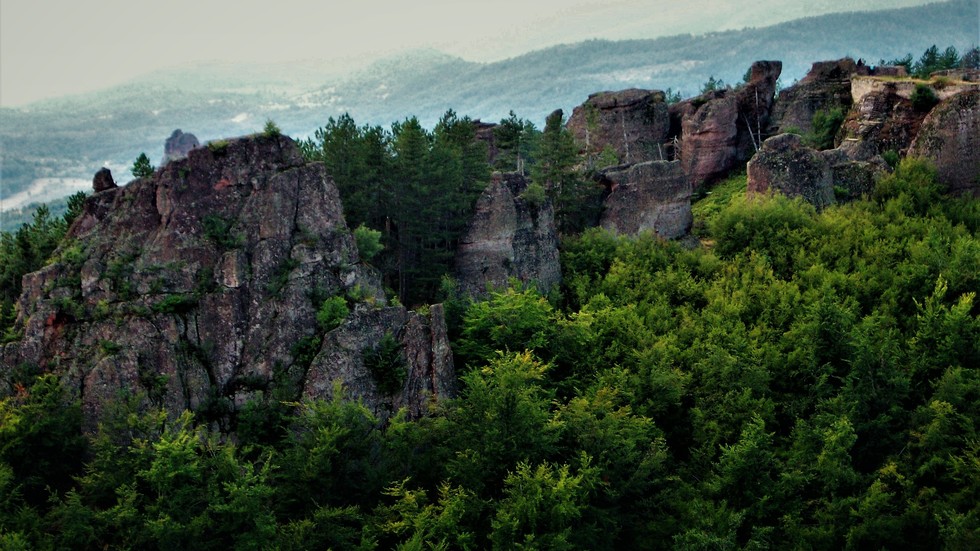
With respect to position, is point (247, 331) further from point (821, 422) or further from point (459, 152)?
point (821, 422)

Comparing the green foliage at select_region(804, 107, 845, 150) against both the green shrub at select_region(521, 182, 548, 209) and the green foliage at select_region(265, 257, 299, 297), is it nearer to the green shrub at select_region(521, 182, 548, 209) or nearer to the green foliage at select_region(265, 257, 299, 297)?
the green shrub at select_region(521, 182, 548, 209)

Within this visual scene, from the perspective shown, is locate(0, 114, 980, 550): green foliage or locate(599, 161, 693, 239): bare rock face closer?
locate(0, 114, 980, 550): green foliage

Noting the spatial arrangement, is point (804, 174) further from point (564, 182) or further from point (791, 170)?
point (564, 182)

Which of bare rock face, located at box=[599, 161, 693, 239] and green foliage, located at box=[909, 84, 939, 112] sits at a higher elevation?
green foliage, located at box=[909, 84, 939, 112]

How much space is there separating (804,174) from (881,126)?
990 centimetres

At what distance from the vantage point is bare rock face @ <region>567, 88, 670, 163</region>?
72562 mm

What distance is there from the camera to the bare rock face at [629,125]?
72.6m

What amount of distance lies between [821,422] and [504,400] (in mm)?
15229

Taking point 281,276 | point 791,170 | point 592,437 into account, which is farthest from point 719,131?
point 281,276

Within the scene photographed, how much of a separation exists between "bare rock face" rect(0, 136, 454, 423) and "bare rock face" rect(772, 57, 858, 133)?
41.0 m

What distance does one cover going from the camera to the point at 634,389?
43.9 m

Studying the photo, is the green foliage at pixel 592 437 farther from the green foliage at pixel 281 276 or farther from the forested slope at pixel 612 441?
the green foliage at pixel 281 276

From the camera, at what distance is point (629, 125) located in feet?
240

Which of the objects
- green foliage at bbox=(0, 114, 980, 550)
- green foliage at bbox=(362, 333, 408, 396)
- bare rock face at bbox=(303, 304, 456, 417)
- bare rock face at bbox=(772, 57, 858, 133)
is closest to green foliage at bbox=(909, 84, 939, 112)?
bare rock face at bbox=(772, 57, 858, 133)
